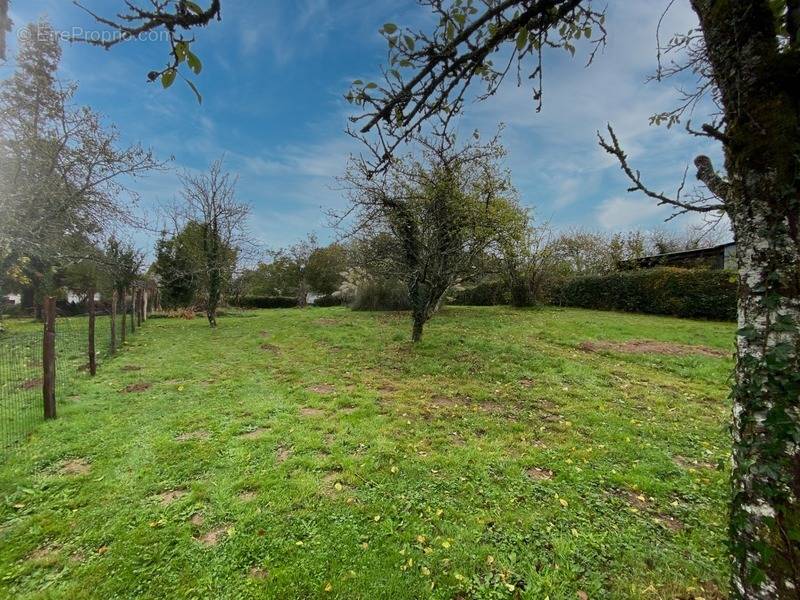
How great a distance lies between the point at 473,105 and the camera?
2.14m

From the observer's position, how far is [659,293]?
15539 mm

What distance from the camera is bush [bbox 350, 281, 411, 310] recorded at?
1920 cm

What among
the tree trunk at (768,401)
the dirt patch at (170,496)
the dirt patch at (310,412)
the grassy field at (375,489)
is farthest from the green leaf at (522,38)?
the dirt patch at (310,412)

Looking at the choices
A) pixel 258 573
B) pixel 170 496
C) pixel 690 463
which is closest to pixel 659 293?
pixel 690 463

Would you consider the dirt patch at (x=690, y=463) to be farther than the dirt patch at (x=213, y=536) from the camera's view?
Yes

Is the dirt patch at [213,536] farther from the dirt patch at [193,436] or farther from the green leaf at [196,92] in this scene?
the green leaf at [196,92]

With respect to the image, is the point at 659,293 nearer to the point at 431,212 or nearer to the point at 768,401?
the point at 431,212

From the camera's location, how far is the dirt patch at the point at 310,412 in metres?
4.98

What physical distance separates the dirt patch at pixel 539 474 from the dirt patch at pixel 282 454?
2506mm

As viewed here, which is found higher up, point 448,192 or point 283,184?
point 283,184

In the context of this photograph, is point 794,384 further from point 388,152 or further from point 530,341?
point 530,341

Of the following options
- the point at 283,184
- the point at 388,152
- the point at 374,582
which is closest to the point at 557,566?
the point at 374,582

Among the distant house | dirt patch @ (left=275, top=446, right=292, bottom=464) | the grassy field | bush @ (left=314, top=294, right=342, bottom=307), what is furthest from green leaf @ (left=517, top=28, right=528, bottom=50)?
bush @ (left=314, top=294, right=342, bottom=307)

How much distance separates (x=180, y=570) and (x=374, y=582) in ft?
4.24
